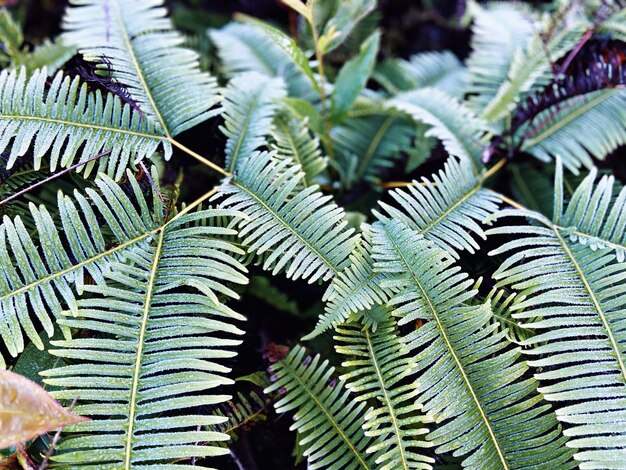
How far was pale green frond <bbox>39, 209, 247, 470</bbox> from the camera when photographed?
89cm

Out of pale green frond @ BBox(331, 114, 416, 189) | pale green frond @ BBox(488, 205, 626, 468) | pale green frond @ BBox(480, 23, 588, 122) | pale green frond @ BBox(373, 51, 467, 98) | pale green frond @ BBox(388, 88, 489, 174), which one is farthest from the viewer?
pale green frond @ BBox(373, 51, 467, 98)

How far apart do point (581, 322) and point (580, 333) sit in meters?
0.03

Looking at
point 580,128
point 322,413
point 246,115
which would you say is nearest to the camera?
point 322,413

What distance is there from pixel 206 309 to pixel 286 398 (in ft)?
0.91

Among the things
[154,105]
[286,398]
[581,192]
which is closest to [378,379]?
[286,398]

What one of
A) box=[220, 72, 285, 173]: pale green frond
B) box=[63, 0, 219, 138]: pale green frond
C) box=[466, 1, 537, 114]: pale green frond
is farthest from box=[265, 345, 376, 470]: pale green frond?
box=[466, 1, 537, 114]: pale green frond

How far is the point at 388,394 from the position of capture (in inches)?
40.9

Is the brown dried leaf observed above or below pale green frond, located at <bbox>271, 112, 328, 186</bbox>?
below

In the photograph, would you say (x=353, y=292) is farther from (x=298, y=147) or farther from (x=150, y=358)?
(x=298, y=147)

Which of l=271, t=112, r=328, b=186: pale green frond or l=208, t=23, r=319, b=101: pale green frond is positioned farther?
l=208, t=23, r=319, b=101: pale green frond

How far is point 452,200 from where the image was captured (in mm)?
1292

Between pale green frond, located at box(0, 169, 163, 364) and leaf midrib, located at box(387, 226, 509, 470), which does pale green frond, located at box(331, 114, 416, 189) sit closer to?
leaf midrib, located at box(387, 226, 509, 470)

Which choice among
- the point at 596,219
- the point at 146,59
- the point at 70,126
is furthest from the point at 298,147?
the point at 596,219

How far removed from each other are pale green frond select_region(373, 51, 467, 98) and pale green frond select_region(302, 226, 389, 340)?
3.69 feet
